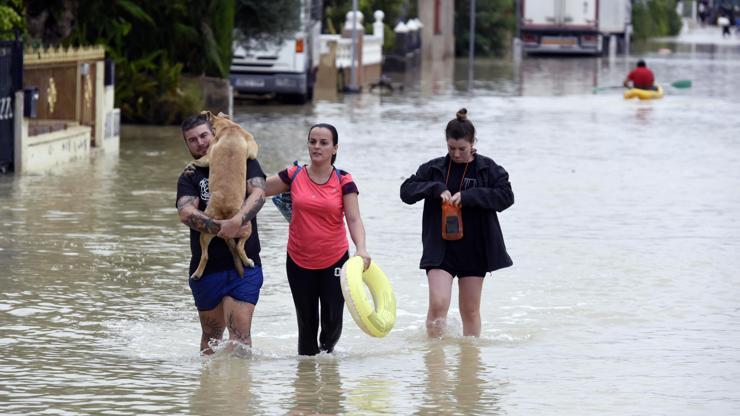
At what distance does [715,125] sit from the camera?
30562mm

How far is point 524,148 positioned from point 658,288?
41.2 ft

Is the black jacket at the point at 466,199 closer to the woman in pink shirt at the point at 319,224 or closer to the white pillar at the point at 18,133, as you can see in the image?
the woman in pink shirt at the point at 319,224

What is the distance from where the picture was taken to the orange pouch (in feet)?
30.6

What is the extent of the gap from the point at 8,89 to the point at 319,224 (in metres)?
10.9

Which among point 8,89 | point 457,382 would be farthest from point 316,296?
point 8,89

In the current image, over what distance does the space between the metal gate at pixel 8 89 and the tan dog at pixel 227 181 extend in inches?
423

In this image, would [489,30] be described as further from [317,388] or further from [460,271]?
[317,388]

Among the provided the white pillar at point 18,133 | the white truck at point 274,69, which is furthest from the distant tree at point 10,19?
the white truck at point 274,69

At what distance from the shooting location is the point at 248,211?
28.2 ft

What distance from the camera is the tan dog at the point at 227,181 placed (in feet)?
27.9

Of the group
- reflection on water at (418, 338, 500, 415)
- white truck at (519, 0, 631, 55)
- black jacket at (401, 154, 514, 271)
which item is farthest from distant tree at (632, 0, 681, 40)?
black jacket at (401, 154, 514, 271)

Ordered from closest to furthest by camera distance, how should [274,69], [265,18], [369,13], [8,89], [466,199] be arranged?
[466,199] → [8,89] → [265,18] → [274,69] → [369,13]

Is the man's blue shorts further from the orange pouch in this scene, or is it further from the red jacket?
the red jacket

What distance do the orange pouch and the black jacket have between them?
0.07 metres
